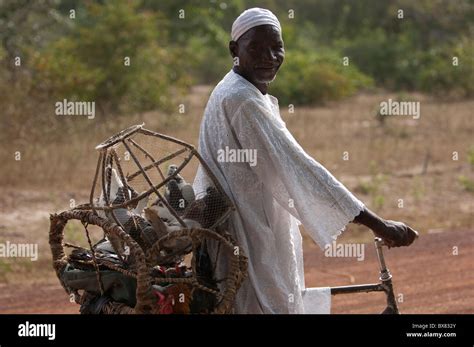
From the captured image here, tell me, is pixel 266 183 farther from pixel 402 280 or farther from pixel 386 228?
pixel 402 280

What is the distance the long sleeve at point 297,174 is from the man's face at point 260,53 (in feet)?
0.44

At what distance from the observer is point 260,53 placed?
3.98 meters

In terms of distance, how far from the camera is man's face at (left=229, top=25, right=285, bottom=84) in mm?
3977

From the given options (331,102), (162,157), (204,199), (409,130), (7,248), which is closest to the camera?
(204,199)

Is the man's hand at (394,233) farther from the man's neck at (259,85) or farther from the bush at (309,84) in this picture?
the bush at (309,84)

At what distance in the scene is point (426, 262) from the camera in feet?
27.3

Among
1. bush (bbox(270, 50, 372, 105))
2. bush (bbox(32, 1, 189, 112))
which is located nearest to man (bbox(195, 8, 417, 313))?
bush (bbox(32, 1, 189, 112))

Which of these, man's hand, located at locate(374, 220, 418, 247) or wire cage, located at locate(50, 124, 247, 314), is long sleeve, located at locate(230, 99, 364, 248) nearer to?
man's hand, located at locate(374, 220, 418, 247)

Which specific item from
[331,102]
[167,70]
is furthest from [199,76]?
[167,70]

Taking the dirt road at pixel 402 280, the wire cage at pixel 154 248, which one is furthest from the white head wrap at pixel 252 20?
the dirt road at pixel 402 280

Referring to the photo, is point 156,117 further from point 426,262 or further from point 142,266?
point 142,266

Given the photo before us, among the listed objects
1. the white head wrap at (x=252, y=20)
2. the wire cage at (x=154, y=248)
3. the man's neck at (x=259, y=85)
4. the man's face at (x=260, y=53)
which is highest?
the white head wrap at (x=252, y=20)

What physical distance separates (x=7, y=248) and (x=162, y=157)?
16.9ft

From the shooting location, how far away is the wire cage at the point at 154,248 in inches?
150
